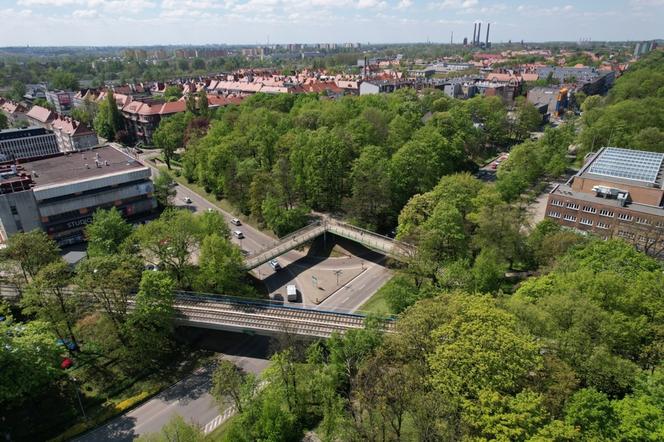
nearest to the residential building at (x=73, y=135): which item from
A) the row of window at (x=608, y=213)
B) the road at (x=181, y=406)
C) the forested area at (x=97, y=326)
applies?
the forested area at (x=97, y=326)

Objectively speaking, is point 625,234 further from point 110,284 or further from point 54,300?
point 54,300

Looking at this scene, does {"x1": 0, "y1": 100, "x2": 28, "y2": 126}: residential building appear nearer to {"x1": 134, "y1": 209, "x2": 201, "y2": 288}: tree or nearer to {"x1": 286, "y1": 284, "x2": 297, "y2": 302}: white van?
{"x1": 134, "y1": 209, "x2": 201, "y2": 288}: tree

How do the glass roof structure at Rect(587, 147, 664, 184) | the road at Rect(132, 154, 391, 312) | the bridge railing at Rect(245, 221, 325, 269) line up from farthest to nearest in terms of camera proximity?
the glass roof structure at Rect(587, 147, 664, 184) < the bridge railing at Rect(245, 221, 325, 269) < the road at Rect(132, 154, 391, 312)

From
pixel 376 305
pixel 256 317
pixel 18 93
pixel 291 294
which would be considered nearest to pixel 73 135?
pixel 291 294

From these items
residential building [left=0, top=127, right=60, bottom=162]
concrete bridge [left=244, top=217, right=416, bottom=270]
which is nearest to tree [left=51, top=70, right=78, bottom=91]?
residential building [left=0, top=127, right=60, bottom=162]

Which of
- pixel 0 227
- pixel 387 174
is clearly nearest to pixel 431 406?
pixel 387 174

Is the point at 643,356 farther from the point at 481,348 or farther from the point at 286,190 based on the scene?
the point at 286,190
